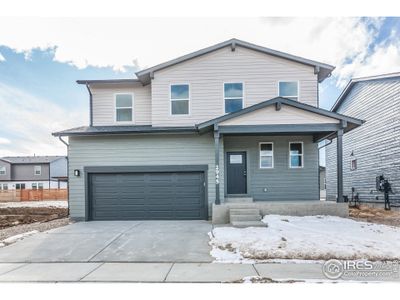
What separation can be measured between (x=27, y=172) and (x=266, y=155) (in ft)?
117

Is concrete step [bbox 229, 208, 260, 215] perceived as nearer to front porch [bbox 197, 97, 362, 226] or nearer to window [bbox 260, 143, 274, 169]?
front porch [bbox 197, 97, 362, 226]

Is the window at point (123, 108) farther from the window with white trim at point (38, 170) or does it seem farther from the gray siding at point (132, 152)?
the window with white trim at point (38, 170)

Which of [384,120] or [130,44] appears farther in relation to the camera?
[384,120]

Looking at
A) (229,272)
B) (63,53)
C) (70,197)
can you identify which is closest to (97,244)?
(229,272)

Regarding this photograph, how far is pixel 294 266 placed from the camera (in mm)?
5078

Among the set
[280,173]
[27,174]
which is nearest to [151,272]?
[280,173]

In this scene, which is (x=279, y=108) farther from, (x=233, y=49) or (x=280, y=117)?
(x=233, y=49)

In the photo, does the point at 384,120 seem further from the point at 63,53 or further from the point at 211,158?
the point at 63,53

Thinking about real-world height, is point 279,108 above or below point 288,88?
below

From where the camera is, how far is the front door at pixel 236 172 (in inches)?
427

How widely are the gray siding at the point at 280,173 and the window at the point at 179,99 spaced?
6.88 ft

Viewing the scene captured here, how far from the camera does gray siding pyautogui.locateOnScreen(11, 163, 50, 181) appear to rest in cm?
3556

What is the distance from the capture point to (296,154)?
10930 millimetres
